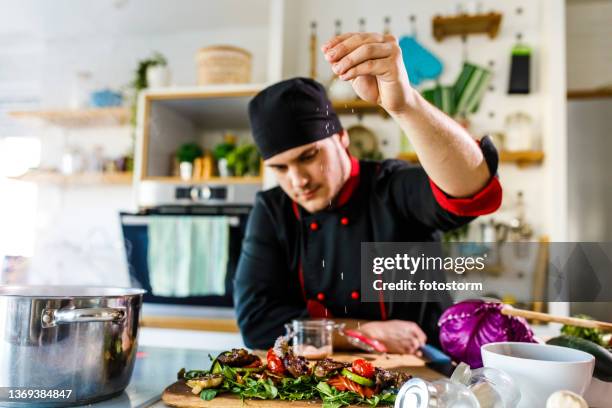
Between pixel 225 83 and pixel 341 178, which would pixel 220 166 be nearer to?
pixel 225 83

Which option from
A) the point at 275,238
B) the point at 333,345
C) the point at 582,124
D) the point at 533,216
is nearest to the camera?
the point at 333,345

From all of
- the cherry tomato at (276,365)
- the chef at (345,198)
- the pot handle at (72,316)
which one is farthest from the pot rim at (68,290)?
the chef at (345,198)

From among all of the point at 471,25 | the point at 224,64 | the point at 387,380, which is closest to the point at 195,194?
the point at 224,64

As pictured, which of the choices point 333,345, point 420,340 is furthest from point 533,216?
point 333,345

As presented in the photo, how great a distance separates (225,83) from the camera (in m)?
1.79

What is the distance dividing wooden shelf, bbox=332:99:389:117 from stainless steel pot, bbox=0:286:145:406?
35 centimetres

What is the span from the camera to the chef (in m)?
0.48

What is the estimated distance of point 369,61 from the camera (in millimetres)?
427

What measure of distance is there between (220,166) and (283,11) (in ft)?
1.92

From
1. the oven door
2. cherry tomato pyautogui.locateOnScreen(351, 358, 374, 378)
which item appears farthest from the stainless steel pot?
the oven door

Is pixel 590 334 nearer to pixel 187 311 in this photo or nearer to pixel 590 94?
pixel 590 94

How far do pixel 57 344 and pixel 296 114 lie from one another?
346 millimetres

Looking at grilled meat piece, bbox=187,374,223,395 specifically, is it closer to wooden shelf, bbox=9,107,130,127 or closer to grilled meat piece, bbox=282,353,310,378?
grilled meat piece, bbox=282,353,310,378

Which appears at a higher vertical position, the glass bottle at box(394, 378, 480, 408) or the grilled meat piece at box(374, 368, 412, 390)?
the glass bottle at box(394, 378, 480, 408)
